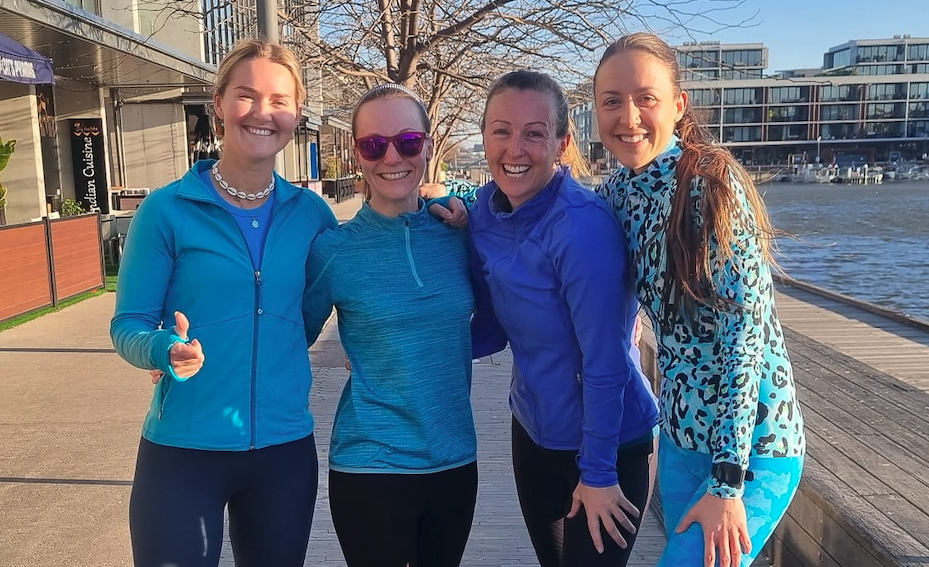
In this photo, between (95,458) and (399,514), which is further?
(95,458)

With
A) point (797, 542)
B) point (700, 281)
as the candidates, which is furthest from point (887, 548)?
point (700, 281)

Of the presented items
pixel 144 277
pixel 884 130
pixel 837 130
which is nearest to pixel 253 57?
pixel 144 277

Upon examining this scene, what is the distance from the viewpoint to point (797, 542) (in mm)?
3133

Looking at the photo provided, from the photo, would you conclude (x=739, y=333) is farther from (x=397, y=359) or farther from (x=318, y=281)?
(x=318, y=281)

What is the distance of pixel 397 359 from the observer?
2.26 metres

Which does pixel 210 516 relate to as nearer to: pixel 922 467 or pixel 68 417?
pixel 922 467

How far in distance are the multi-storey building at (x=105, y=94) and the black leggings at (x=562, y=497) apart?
5175mm

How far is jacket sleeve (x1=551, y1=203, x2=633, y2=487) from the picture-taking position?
2.08 m

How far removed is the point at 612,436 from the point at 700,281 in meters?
0.52

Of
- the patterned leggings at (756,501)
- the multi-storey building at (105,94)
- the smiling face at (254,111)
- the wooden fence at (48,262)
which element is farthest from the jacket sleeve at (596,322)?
the wooden fence at (48,262)

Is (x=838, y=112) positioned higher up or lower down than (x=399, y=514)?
higher up

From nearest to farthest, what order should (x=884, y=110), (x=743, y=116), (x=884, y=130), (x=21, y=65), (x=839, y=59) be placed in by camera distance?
(x=21, y=65) < (x=743, y=116) < (x=884, y=110) < (x=884, y=130) < (x=839, y=59)

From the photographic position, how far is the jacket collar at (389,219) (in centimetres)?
237

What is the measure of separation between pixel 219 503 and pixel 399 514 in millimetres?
533
